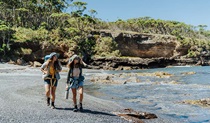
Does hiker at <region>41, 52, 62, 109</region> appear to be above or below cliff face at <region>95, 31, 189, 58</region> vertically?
below

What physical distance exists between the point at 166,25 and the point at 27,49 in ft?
263

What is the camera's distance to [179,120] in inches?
450

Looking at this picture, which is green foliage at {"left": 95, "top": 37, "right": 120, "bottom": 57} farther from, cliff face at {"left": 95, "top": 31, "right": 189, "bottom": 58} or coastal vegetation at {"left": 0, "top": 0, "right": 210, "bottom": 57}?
cliff face at {"left": 95, "top": 31, "right": 189, "bottom": 58}

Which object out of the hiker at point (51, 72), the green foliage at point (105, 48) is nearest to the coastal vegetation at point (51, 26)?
the green foliage at point (105, 48)

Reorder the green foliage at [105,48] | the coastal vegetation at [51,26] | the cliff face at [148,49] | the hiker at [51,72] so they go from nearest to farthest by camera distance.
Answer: the hiker at [51,72]
the coastal vegetation at [51,26]
the green foliage at [105,48]
the cliff face at [148,49]

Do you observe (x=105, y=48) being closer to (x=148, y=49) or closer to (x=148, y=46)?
(x=148, y=46)

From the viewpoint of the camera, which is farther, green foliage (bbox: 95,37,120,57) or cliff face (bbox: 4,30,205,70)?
cliff face (bbox: 4,30,205,70)

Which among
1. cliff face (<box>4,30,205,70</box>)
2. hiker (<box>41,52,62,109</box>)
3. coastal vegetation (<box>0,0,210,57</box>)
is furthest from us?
cliff face (<box>4,30,205,70</box>)

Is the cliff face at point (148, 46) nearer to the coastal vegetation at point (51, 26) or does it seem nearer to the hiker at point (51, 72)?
the coastal vegetation at point (51, 26)

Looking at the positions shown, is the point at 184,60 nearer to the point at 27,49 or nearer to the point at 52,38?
the point at 52,38

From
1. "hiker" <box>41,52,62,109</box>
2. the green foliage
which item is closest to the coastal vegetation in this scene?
the green foliage

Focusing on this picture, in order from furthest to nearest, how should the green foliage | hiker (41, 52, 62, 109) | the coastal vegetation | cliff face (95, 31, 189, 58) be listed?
cliff face (95, 31, 189, 58)
the green foliage
the coastal vegetation
hiker (41, 52, 62, 109)

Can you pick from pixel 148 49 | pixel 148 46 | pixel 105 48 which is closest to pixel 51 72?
pixel 105 48

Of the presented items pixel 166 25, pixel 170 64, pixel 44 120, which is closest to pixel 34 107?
pixel 44 120
